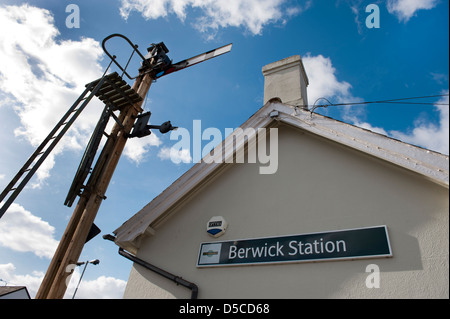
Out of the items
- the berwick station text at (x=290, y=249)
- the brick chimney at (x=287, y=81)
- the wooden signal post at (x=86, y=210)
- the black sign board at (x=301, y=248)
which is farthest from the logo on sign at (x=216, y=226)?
the brick chimney at (x=287, y=81)

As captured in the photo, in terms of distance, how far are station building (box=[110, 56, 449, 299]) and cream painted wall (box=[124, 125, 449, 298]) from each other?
13mm

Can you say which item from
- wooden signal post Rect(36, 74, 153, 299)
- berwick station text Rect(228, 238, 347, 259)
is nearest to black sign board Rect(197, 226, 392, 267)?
berwick station text Rect(228, 238, 347, 259)

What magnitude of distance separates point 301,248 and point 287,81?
4.53 m

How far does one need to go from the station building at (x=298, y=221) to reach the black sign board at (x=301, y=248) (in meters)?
0.01

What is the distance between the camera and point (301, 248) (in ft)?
13.0

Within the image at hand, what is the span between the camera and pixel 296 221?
13.9 feet

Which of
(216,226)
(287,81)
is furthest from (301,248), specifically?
(287,81)

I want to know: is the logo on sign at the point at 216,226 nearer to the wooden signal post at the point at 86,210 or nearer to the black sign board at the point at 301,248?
the black sign board at the point at 301,248

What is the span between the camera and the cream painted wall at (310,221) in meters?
3.41

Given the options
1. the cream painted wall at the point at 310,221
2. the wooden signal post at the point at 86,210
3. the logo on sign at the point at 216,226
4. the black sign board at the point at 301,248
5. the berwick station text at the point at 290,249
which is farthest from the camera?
the logo on sign at the point at 216,226

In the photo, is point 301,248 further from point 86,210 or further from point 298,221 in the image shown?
point 86,210

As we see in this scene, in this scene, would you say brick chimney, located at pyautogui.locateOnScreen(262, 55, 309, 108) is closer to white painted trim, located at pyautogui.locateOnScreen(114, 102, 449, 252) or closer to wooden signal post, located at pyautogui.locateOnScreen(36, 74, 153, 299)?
white painted trim, located at pyautogui.locateOnScreen(114, 102, 449, 252)
